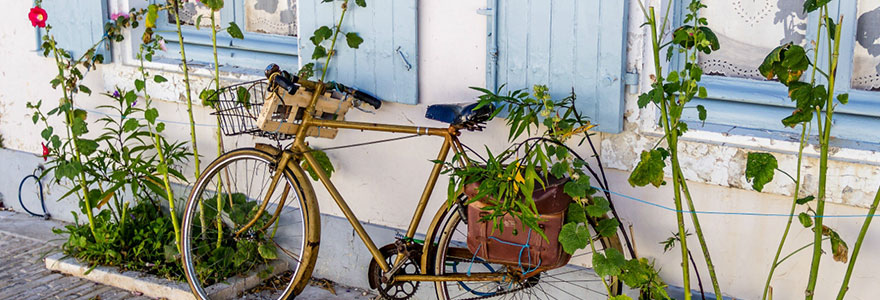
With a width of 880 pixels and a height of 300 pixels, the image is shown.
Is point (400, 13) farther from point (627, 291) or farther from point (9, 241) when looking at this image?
point (9, 241)

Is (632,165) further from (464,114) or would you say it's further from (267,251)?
(267,251)

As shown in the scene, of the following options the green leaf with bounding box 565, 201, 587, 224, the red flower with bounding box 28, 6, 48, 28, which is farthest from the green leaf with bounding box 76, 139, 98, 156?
the green leaf with bounding box 565, 201, 587, 224

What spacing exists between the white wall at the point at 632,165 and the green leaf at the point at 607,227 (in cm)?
27

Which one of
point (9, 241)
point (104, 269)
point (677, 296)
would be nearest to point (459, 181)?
point (677, 296)

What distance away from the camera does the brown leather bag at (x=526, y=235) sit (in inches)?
144

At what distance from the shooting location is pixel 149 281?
4.98 meters

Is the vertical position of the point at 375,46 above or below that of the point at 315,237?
above

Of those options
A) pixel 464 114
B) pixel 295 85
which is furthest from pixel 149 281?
pixel 464 114

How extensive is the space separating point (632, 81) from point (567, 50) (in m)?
0.30

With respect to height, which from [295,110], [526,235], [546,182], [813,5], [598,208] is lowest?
[526,235]

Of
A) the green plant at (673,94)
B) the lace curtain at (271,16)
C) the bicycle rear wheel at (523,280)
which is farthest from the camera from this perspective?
the lace curtain at (271,16)

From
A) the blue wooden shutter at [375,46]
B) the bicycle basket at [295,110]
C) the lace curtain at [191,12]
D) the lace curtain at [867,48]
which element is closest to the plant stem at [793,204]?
the lace curtain at [867,48]

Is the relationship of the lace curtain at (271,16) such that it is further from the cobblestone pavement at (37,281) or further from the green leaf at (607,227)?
the green leaf at (607,227)

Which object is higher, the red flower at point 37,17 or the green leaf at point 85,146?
the red flower at point 37,17
